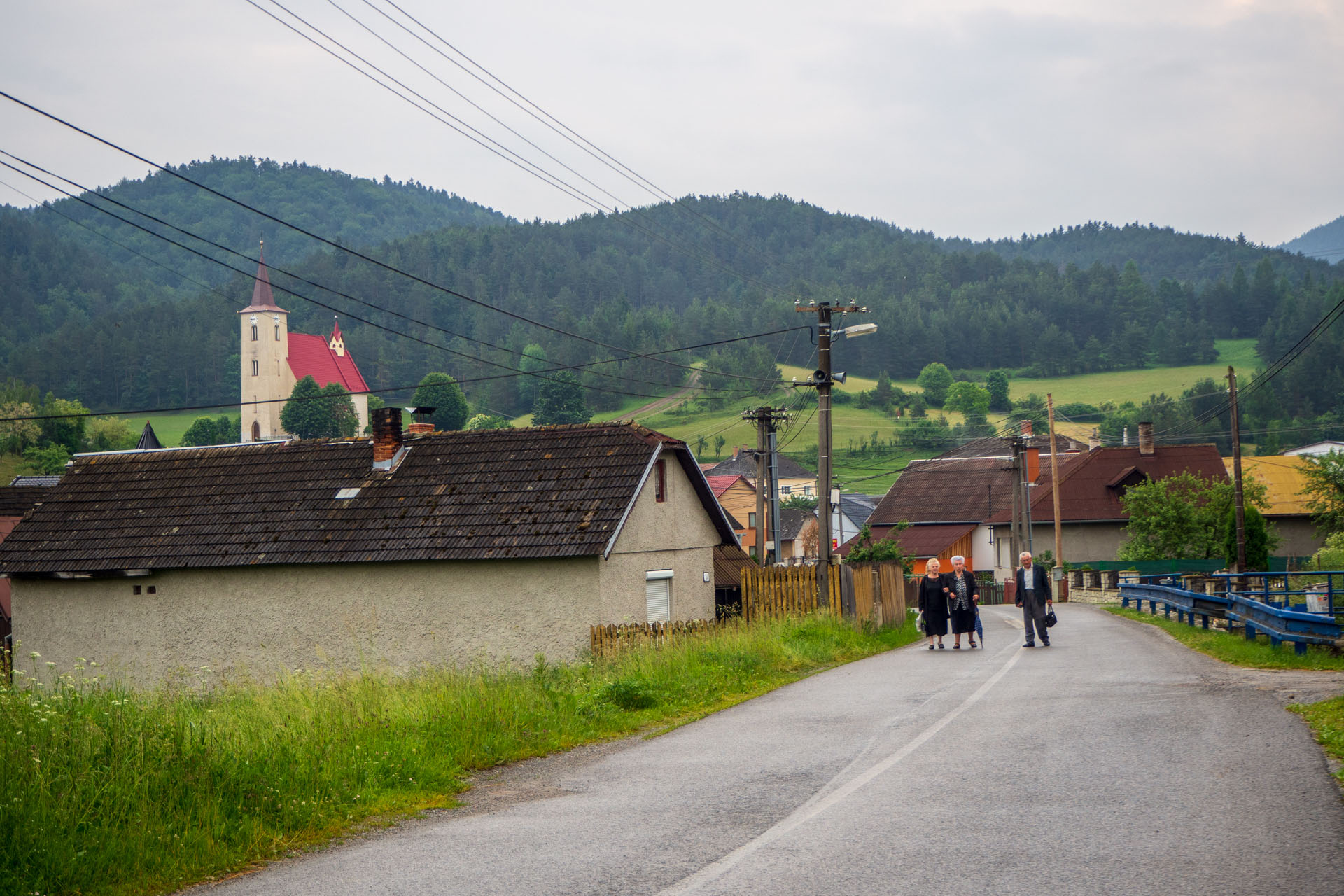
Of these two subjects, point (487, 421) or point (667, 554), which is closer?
point (667, 554)

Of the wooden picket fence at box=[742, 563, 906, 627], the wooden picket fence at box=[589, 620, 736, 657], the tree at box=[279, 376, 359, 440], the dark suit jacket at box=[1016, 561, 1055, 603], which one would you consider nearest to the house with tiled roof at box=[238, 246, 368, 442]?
the tree at box=[279, 376, 359, 440]

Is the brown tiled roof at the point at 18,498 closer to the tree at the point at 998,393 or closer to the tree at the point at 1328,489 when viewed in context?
the tree at the point at 1328,489

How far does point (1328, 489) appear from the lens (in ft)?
160

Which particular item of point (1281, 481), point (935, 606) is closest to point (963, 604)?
point (935, 606)

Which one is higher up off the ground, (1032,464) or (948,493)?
(1032,464)

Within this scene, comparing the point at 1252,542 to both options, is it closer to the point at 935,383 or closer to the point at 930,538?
the point at 930,538

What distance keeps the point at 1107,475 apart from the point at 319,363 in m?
115

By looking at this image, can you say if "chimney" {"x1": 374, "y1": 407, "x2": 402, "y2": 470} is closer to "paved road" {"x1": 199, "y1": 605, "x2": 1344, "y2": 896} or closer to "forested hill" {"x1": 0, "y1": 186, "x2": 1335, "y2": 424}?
"paved road" {"x1": 199, "y1": 605, "x2": 1344, "y2": 896}

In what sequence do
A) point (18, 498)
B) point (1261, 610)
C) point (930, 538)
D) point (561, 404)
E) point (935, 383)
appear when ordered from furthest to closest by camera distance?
1. point (935, 383)
2. point (561, 404)
3. point (930, 538)
4. point (18, 498)
5. point (1261, 610)

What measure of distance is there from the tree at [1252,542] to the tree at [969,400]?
291ft

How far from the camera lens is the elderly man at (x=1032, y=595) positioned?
768 inches

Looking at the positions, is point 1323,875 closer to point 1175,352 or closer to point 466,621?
point 466,621

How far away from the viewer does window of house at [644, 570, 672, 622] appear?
24344mm

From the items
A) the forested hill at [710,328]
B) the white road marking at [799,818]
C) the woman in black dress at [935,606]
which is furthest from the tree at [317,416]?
the white road marking at [799,818]
